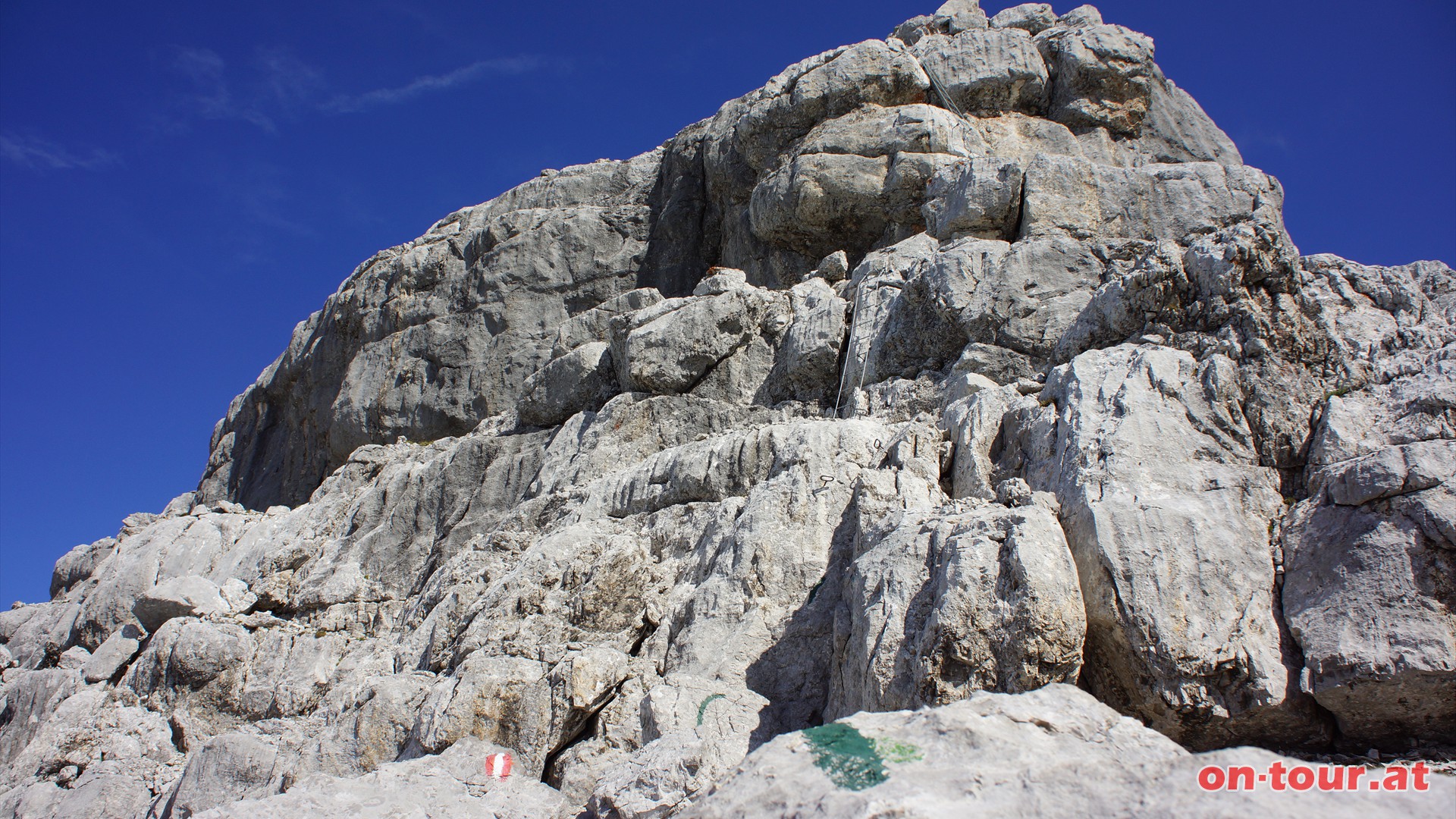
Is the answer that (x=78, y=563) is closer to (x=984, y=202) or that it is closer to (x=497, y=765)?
(x=497, y=765)

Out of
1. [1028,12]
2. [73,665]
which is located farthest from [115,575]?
[1028,12]

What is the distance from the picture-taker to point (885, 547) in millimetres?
13156

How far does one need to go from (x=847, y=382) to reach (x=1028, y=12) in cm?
2229

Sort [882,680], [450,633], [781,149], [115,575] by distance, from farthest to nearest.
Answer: [781,149]
[115,575]
[450,633]
[882,680]

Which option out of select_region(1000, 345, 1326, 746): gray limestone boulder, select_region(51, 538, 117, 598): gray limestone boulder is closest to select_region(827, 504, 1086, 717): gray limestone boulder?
select_region(1000, 345, 1326, 746): gray limestone boulder

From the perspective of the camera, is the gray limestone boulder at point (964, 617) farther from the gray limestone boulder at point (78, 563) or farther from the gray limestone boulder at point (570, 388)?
the gray limestone boulder at point (78, 563)

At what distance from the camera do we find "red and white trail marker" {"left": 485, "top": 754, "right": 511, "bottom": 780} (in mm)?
13039

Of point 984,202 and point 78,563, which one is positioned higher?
point 984,202

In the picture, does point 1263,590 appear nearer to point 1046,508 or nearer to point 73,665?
point 1046,508

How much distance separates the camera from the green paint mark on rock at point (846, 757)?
7.77 meters

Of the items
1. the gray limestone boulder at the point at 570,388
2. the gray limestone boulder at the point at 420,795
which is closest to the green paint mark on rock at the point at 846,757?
the gray limestone boulder at the point at 420,795

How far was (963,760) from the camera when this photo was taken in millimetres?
7910

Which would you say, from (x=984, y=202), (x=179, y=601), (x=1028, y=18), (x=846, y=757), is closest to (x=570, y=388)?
(x=179, y=601)

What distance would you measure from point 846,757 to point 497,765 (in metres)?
6.71
